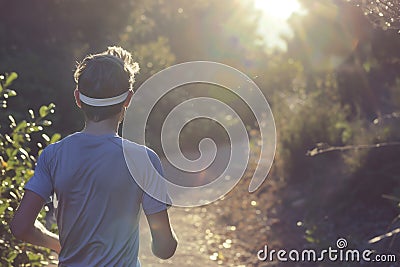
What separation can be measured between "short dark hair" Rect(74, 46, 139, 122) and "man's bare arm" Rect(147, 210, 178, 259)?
448mm

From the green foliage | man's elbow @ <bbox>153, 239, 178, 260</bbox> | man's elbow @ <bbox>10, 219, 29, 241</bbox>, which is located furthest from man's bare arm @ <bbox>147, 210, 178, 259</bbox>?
the green foliage

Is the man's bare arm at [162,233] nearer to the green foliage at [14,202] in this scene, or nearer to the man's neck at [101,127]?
the man's neck at [101,127]

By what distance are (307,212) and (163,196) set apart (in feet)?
21.0

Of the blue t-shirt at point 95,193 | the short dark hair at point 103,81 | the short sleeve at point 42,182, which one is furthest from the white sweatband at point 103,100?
the short sleeve at point 42,182

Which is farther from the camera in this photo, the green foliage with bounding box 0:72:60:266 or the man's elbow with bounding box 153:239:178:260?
the green foliage with bounding box 0:72:60:266

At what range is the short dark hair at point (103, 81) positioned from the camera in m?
2.96

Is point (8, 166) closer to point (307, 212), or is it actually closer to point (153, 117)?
point (307, 212)

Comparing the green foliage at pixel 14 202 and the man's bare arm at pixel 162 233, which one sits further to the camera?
the green foliage at pixel 14 202

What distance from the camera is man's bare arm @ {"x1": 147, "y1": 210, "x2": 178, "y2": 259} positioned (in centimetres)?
300

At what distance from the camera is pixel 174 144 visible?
1519cm

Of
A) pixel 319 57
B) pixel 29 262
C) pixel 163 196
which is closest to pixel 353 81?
pixel 319 57

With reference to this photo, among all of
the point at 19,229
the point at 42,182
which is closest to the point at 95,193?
the point at 42,182

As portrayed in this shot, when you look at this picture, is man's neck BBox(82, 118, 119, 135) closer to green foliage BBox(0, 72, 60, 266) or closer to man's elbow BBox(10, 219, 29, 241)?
man's elbow BBox(10, 219, 29, 241)

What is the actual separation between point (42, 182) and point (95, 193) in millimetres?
218
